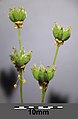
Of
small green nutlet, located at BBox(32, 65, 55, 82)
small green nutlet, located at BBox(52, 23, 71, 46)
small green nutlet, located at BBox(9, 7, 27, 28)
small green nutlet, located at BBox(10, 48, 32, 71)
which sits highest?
small green nutlet, located at BBox(9, 7, 27, 28)

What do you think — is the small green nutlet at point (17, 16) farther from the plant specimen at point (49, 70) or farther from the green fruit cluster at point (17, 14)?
the plant specimen at point (49, 70)

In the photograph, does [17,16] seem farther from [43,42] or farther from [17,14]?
[43,42]

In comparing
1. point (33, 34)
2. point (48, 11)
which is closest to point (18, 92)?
point (33, 34)

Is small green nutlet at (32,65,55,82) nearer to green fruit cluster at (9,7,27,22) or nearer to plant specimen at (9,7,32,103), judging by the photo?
plant specimen at (9,7,32,103)

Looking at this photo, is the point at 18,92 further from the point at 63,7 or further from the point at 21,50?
the point at 63,7

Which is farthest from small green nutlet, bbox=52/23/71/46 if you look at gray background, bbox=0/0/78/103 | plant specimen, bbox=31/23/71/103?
gray background, bbox=0/0/78/103
